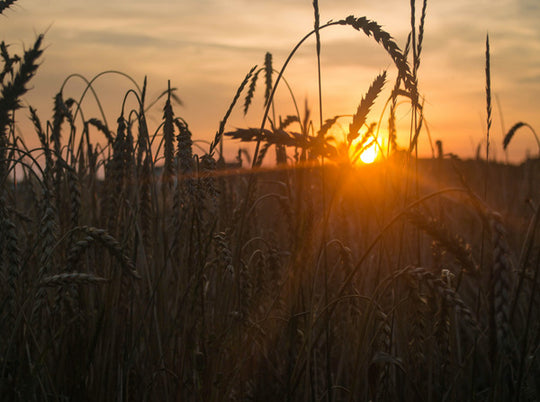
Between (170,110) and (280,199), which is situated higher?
(170,110)

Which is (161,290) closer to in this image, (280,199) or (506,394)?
(280,199)

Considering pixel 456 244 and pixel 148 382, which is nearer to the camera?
pixel 456 244

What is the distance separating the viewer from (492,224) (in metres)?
0.97

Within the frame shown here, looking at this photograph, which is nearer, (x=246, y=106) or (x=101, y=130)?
(x=246, y=106)

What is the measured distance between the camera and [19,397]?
5.82ft

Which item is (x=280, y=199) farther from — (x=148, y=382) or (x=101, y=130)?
(x=101, y=130)

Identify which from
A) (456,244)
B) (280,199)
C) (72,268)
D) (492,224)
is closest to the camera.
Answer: (492,224)

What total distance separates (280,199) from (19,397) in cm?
129

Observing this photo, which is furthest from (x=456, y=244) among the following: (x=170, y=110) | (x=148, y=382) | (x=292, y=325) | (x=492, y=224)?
(x=148, y=382)

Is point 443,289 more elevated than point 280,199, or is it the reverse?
point 280,199

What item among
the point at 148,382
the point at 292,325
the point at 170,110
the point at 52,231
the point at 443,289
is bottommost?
the point at 148,382

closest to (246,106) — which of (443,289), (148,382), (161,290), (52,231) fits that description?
(161,290)

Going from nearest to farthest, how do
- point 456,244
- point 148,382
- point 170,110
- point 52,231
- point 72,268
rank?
point 456,244
point 72,268
point 52,231
point 170,110
point 148,382

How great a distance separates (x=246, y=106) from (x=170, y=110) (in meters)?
0.67
